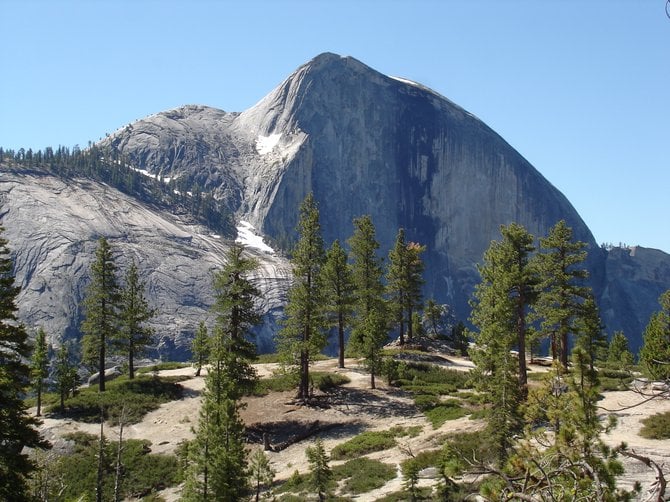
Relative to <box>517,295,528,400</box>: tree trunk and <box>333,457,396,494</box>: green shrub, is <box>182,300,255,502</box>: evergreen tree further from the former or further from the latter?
<box>517,295,528,400</box>: tree trunk

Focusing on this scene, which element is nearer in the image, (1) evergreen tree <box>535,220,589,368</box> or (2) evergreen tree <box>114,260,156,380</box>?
(1) evergreen tree <box>535,220,589,368</box>

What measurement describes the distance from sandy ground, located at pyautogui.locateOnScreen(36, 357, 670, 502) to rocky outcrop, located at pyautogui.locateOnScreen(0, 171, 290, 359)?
7655cm

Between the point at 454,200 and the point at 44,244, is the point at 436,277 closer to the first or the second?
the point at 454,200

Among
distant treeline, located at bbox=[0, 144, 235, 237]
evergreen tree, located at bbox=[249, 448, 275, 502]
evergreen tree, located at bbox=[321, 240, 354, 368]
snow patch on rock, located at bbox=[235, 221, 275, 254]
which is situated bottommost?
evergreen tree, located at bbox=[249, 448, 275, 502]

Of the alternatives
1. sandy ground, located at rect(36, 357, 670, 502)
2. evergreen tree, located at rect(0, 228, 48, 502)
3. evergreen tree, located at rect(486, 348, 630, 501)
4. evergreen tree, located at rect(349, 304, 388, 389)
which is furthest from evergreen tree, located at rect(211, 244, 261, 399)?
evergreen tree, located at rect(486, 348, 630, 501)

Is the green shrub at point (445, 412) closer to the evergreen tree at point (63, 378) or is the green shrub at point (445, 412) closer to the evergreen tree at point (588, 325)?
the evergreen tree at point (588, 325)

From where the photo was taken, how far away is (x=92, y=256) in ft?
412

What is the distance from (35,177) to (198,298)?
63455mm

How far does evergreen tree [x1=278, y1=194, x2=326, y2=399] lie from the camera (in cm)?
3916

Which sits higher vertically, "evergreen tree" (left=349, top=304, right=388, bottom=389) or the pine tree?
"evergreen tree" (left=349, top=304, right=388, bottom=389)

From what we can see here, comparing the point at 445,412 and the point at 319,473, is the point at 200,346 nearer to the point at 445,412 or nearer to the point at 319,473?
the point at 445,412

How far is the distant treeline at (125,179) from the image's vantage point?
160 metres

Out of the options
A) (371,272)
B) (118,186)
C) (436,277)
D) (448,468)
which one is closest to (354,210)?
(436,277)

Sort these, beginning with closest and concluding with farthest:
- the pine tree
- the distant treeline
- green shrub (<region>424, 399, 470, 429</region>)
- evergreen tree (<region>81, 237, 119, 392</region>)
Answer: the pine tree
green shrub (<region>424, 399, 470, 429</region>)
evergreen tree (<region>81, 237, 119, 392</region>)
the distant treeline
